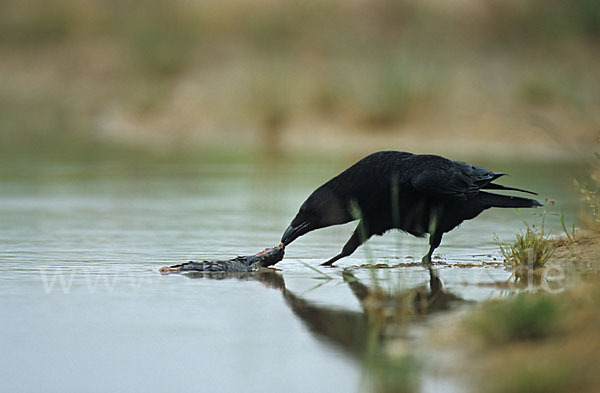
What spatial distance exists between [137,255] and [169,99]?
17.5 m

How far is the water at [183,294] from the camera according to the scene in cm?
428

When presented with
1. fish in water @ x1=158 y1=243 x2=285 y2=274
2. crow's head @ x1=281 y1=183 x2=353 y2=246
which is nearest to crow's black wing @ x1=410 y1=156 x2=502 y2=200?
crow's head @ x1=281 y1=183 x2=353 y2=246

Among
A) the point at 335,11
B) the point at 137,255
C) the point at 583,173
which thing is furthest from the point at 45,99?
the point at 137,255

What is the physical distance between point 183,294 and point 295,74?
1965 centimetres

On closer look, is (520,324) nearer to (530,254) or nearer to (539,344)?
(539,344)

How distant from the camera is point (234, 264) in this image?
22.4 feet

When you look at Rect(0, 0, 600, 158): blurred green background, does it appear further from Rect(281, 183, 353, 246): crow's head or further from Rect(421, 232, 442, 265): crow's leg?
Rect(281, 183, 353, 246): crow's head

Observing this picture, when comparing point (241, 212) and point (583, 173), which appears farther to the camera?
point (583, 173)

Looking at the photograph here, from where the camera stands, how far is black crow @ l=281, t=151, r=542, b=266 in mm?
6875

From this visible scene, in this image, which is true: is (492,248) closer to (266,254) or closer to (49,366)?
(266,254)

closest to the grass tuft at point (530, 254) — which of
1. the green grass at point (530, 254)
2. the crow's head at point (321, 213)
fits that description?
the green grass at point (530, 254)

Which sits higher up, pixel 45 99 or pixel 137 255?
pixel 45 99

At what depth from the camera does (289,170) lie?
1633cm

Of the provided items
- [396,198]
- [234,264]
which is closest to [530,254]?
[396,198]
